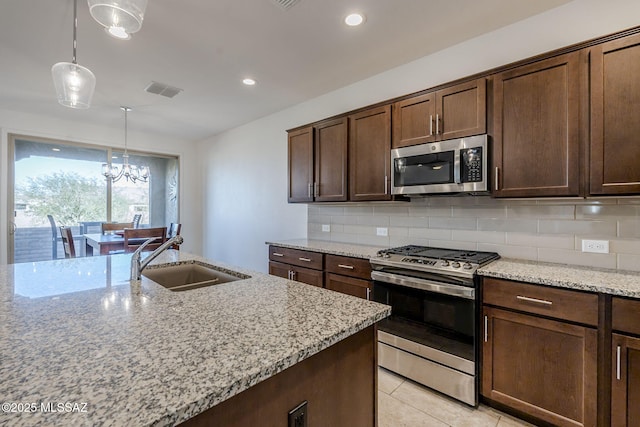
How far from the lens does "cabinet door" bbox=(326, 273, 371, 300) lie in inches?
98.5

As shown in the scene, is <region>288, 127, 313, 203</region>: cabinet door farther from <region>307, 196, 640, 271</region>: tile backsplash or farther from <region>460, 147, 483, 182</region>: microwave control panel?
<region>460, 147, 483, 182</region>: microwave control panel

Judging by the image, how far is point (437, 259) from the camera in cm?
209

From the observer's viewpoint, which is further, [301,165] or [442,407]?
[301,165]

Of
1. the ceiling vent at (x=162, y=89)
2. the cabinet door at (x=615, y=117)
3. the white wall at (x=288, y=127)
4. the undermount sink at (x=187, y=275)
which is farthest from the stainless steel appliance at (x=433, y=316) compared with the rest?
the ceiling vent at (x=162, y=89)

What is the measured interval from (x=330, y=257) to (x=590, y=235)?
74.3 inches

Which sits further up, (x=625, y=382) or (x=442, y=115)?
(x=442, y=115)

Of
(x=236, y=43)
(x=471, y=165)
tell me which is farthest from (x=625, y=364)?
(x=236, y=43)

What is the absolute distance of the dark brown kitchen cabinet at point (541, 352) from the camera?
1.57 m

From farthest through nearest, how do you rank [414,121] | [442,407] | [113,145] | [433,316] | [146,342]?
[113,145] < [414,121] < [433,316] < [442,407] < [146,342]

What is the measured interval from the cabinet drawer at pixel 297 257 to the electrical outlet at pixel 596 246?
6.44ft

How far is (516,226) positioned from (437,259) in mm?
712

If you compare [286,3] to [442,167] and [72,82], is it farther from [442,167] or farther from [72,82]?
[442,167]

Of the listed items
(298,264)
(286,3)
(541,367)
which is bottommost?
(541,367)

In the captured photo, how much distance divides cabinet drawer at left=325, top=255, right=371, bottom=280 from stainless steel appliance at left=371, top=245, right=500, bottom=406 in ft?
0.48
